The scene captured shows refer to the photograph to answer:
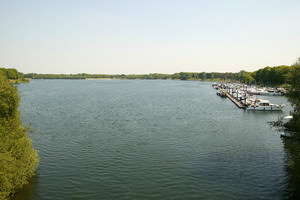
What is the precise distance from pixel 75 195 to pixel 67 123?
32.9 m

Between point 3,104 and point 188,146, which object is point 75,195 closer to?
point 3,104

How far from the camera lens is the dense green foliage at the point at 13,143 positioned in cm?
2170

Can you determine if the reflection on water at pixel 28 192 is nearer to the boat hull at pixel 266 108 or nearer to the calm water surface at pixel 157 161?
the calm water surface at pixel 157 161

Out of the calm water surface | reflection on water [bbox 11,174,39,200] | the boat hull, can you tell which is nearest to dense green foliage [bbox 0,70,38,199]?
reflection on water [bbox 11,174,39,200]

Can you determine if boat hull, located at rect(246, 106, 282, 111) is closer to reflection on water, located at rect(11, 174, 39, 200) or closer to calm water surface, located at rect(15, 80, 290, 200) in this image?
calm water surface, located at rect(15, 80, 290, 200)

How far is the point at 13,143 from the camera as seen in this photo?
23781 millimetres

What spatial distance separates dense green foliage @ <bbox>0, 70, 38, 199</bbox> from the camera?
71.2ft

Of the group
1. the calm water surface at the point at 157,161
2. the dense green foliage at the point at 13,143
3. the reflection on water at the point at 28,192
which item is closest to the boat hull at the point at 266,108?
the calm water surface at the point at 157,161

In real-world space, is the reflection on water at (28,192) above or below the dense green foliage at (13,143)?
below

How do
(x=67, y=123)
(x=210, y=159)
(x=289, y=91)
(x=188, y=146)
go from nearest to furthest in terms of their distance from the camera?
(x=289, y=91) < (x=210, y=159) < (x=188, y=146) < (x=67, y=123)

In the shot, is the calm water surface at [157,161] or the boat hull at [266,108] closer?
the calm water surface at [157,161]

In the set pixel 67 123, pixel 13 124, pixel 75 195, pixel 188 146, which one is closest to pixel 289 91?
pixel 188 146

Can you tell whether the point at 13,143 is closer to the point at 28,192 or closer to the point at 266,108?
the point at 28,192

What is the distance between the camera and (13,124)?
25484 mm
